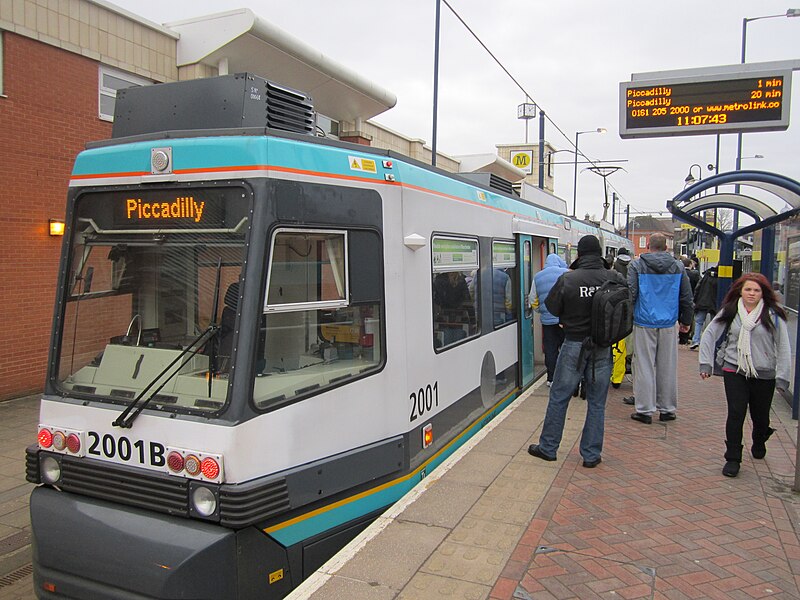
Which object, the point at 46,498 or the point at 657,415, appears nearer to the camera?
the point at 46,498

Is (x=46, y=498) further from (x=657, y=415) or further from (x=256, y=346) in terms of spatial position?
(x=657, y=415)

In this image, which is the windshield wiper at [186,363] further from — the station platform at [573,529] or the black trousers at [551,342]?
the black trousers at [551,342]

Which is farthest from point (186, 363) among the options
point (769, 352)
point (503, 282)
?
point (503, 282)

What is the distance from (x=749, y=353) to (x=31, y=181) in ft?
29.4

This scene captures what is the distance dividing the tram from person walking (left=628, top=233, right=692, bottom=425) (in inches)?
122

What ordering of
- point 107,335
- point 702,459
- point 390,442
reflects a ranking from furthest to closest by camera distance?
point 702,459
point 390,442
point 107,335

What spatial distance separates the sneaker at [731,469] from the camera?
5.07m

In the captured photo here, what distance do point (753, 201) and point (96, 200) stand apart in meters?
8.12

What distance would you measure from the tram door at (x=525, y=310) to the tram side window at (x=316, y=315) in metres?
4.16

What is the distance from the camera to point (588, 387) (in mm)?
5242

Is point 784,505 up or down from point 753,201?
down

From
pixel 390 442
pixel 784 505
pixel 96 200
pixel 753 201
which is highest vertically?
pixel 753 201

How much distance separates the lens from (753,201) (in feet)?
28.5

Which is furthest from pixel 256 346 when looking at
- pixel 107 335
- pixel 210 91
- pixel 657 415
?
pixel 657 415
